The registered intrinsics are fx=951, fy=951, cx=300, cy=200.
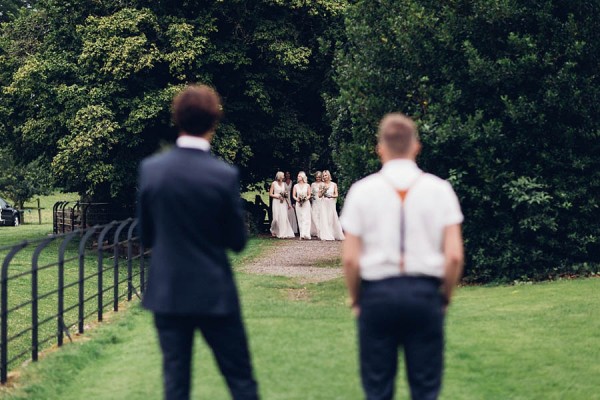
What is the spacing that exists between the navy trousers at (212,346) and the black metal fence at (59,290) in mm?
3982

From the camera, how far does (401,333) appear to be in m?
4.96

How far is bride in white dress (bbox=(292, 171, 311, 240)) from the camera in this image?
29688 mm

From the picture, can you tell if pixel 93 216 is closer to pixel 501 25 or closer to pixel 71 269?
pixel 71 269

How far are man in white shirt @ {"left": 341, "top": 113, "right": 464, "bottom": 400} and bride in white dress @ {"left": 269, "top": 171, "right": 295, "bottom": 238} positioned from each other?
25.4 metres

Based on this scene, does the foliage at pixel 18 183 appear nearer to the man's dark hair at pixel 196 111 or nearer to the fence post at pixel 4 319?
the fence post at pixel 4 319

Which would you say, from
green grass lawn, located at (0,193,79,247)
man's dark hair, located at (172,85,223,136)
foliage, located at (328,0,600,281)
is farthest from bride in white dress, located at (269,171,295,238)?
man's dark hair, located at (172,85,223,136)

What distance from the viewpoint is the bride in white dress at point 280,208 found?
100.0 feet

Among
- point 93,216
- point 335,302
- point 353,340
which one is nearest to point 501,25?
point 335,302

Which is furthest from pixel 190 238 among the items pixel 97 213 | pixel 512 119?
pixel 97 213

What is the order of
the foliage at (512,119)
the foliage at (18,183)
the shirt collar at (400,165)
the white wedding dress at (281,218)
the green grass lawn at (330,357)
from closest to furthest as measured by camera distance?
1. the shirt collar at (400,165)
2. the green grass lawn at (330,357)
3. the foliage at (512,119)
4. the white wedding dress at (281,218)
5. the foliage at (18,183)

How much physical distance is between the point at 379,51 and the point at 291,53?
11.0 metres

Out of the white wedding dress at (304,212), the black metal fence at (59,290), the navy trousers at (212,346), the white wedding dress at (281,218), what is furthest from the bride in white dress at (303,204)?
the navy trousers at (212,346)

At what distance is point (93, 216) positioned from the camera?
32.4m

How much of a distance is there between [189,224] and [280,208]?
25622mm
